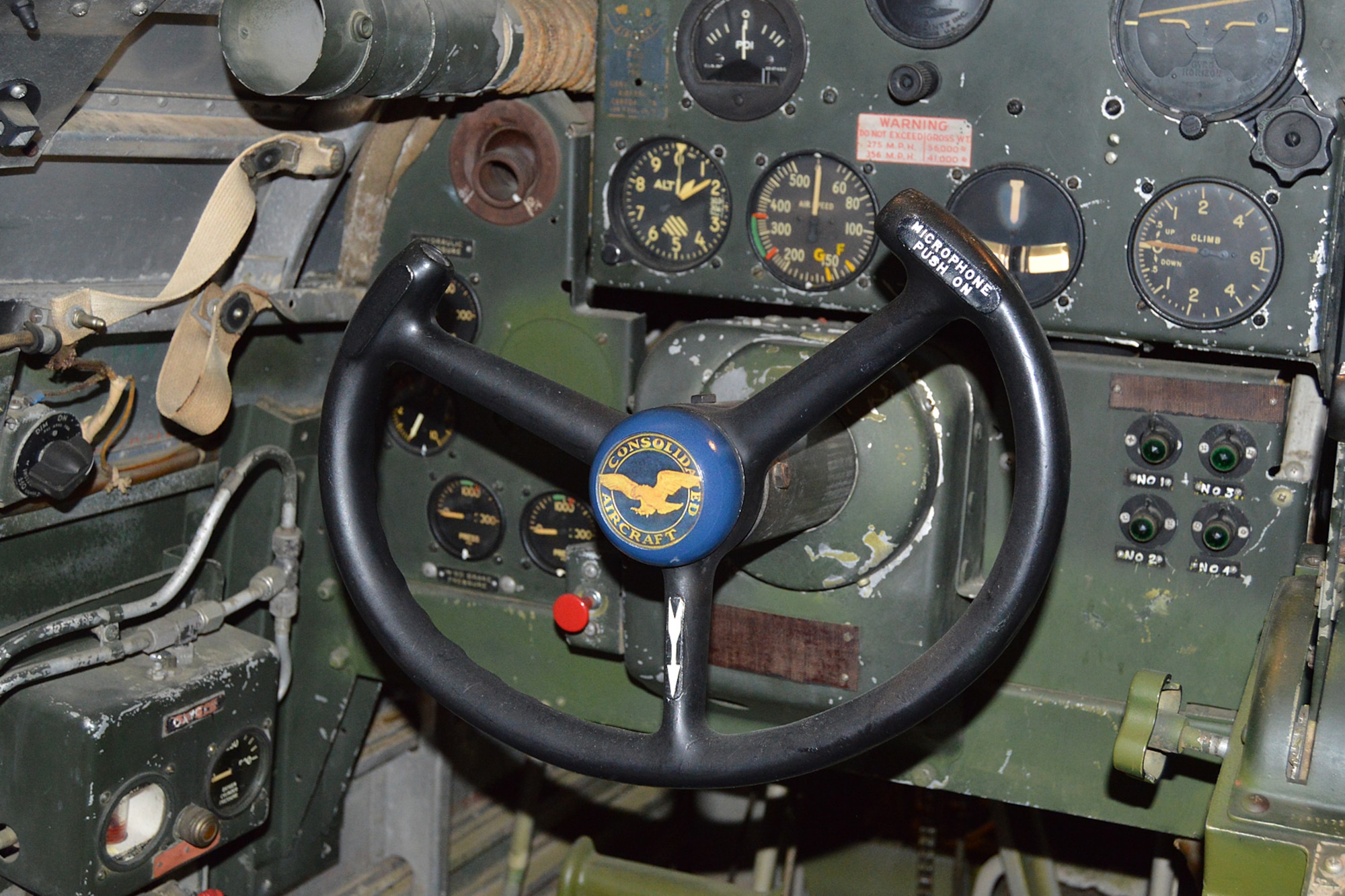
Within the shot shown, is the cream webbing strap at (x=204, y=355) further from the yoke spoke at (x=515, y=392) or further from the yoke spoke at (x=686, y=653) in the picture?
the yoke spoke at (x=686, y=653)

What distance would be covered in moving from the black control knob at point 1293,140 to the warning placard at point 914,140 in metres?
0.40

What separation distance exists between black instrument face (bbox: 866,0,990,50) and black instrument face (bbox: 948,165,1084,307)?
204mm

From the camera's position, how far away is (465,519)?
8.36ft

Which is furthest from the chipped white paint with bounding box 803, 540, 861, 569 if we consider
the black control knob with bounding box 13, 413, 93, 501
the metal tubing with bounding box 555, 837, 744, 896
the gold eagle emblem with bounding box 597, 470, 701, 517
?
the black control knob with bounding box 13, 413, 93, 501

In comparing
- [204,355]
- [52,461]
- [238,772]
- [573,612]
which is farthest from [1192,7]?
[238,772]

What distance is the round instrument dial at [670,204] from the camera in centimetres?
221

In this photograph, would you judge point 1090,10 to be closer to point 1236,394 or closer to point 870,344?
point 1236,394

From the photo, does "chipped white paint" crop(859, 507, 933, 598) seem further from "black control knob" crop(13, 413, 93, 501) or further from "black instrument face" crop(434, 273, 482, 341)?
"black control knob" crop(13, 413, 93, 501)

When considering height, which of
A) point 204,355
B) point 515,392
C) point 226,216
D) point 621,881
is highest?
point 226,216

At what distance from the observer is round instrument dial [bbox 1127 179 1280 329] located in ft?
6.29

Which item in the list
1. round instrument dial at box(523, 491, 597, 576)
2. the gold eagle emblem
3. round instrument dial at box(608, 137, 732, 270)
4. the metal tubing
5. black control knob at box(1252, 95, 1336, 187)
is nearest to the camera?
the gold eagle emblem

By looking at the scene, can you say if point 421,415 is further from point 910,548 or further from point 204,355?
point 910,548

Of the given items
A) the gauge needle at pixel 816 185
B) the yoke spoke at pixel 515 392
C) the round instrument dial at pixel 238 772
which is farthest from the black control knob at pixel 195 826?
the gauge needle at pixel 816 185

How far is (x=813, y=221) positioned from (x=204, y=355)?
1.01 m
